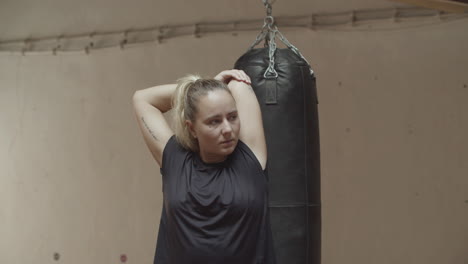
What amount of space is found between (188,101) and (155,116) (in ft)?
0.66

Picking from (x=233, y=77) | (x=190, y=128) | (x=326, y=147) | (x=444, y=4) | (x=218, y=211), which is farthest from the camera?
(x=326, y=147)

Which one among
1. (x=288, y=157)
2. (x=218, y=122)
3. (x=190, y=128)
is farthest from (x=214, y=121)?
(x=288, y=157)

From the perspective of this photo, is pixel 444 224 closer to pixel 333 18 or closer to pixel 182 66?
pixel 333 18

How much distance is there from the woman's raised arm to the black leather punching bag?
0.47 m

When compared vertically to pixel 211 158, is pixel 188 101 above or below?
above

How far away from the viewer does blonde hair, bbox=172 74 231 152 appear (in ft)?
6.12

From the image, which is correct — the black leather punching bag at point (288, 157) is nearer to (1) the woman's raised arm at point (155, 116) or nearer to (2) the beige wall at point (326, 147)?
(1) the woman's raised arm at point (155, 116)

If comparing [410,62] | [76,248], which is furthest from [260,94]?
[76,248]

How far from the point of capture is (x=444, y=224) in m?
3.50

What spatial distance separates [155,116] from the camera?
2.04 metres

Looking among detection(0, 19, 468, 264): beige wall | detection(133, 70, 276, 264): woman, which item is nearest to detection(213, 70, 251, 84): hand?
detection(133, 70, 276, 264): woman

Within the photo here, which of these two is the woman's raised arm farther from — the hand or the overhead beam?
the overhead beam

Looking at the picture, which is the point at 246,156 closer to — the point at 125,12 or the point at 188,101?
the point at 188,101

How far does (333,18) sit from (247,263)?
2370 mm
